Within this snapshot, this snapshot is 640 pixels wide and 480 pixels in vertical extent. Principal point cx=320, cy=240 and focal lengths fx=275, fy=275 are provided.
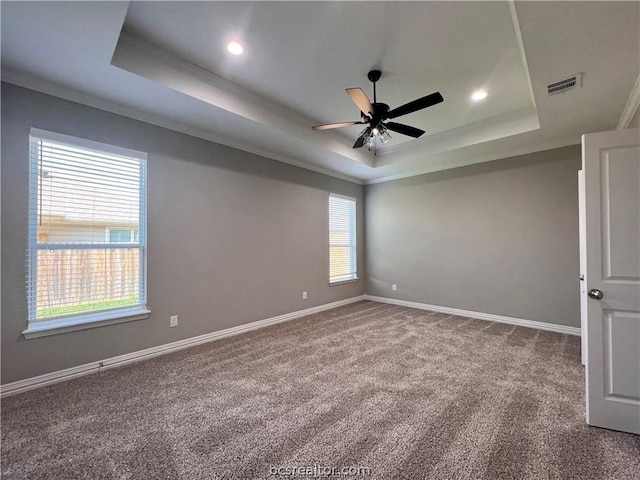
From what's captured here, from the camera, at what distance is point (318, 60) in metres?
2.61

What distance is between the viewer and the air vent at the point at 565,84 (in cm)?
242

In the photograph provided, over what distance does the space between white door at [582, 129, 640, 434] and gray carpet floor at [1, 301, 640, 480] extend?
23 cm

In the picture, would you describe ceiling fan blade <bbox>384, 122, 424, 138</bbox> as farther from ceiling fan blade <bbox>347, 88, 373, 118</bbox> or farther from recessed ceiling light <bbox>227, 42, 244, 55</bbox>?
recessed ceiling light <bbox>227, 42, 244, 55</bbox>

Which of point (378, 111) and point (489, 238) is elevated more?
point (378, 111)

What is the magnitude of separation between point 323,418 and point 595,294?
83.3 inches

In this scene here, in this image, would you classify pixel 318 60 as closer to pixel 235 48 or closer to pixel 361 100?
pixel 361 100

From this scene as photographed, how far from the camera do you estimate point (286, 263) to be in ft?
15.2

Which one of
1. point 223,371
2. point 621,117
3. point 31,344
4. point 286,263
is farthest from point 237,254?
point 621,117

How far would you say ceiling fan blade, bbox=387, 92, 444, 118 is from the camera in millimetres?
2287

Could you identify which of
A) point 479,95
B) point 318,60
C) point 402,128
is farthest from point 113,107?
point 479,95

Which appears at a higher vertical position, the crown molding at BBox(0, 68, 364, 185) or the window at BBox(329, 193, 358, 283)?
the crown molding at BBox(0, 68, 364, 185)

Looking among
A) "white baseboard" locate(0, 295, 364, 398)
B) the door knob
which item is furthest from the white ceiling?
"white baseboard" locate(0, 295, 364, 398)

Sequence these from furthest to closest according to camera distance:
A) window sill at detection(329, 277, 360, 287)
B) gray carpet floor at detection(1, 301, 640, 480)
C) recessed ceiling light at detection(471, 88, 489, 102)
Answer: window sill at detection(329, 277, 360, 287) < recessed ceiling light at detection(471, 88, 489, 102) < gray carpet floor at detection(1, 301, 640, 480)

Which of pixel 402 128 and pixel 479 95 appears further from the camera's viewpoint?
pixel 479 95
